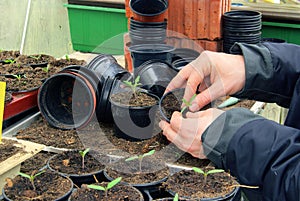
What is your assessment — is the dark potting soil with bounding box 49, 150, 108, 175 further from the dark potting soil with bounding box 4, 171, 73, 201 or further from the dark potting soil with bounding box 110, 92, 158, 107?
the dark potting soil with bounding box 110, 92, 158, 107

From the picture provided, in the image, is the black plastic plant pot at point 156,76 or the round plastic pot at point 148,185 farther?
the black plastic plant pot at point 156,76

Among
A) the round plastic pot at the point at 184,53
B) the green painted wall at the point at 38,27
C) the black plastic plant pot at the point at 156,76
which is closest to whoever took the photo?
the black plastic plant pot at the point at 156,76

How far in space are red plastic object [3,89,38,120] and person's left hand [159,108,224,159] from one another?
3.29 ft

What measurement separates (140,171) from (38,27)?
3.88 metres

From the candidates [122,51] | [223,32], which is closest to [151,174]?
[223,32]

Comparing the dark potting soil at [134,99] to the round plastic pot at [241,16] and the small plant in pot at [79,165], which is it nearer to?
the small plant in pot at [79,165]

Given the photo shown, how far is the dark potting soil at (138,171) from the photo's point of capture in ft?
5.03

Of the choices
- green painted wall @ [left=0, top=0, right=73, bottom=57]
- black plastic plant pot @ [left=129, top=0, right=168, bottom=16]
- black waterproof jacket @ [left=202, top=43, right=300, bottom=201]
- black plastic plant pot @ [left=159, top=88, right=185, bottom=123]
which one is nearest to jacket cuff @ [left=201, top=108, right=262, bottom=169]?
black waterproof jacket @ [left=202, top=43, right=300, bottom=201]

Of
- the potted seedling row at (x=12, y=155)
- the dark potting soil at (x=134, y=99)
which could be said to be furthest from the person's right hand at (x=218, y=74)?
the potted seedling row at (x=12, y=155)

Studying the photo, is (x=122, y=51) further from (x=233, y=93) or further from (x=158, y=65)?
(x=233, y=93)

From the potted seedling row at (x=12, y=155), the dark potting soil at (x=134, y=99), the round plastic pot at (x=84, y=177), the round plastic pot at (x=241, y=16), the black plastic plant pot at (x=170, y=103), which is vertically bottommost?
the round plastic pot at (x=84, y=177)

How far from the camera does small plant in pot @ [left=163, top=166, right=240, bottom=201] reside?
4.60 ft

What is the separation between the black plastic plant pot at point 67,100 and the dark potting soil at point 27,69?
7.1 inches

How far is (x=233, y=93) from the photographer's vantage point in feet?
5.12
